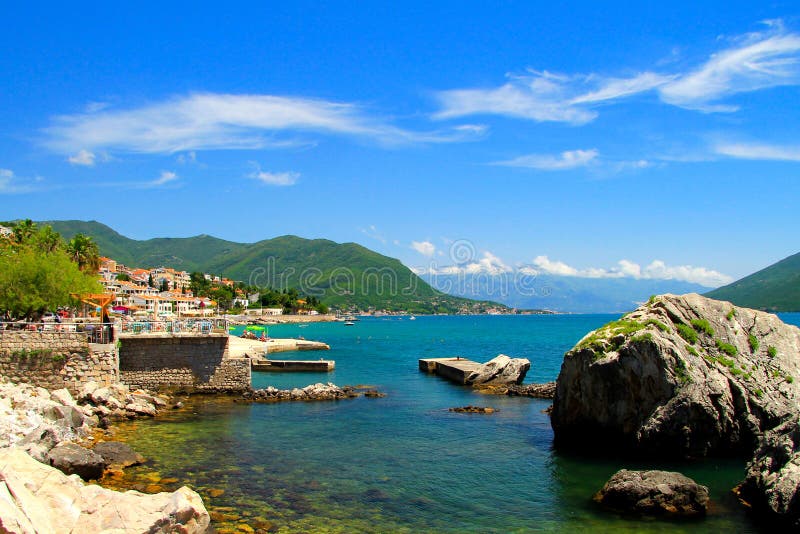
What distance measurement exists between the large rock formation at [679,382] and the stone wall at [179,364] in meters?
20.5

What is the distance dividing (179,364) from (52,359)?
6993 mm

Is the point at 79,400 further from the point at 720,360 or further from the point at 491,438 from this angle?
the point at 720,360

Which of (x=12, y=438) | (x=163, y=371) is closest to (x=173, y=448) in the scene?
(x=12, y=438)

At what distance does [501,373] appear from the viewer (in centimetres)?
4744

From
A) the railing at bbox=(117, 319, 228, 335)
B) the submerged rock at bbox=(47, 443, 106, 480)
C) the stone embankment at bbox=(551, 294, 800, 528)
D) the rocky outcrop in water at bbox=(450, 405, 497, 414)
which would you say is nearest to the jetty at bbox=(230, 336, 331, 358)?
the railing at bbox=(117, 319, 228, 335)

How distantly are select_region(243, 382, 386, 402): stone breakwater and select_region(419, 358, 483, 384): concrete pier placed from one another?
32.9 feet

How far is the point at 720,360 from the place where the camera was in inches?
1006

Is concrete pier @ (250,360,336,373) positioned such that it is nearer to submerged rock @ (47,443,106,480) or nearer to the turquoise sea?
the turquoise sea

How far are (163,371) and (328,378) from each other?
1838cm

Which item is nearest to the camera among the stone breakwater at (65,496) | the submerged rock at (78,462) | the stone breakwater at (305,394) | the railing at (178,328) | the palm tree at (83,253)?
the stone breakwater at (65,496)

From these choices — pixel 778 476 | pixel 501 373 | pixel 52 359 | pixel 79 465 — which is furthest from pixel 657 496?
pixel 52 359

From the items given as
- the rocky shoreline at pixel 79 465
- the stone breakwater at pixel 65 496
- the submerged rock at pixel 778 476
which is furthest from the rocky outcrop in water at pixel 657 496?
the stone breakwater at pixel 65 496

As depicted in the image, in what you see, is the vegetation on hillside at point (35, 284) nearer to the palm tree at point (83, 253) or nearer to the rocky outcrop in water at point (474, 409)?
the palm tree at point (83, 253)

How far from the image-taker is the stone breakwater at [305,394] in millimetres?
36906
